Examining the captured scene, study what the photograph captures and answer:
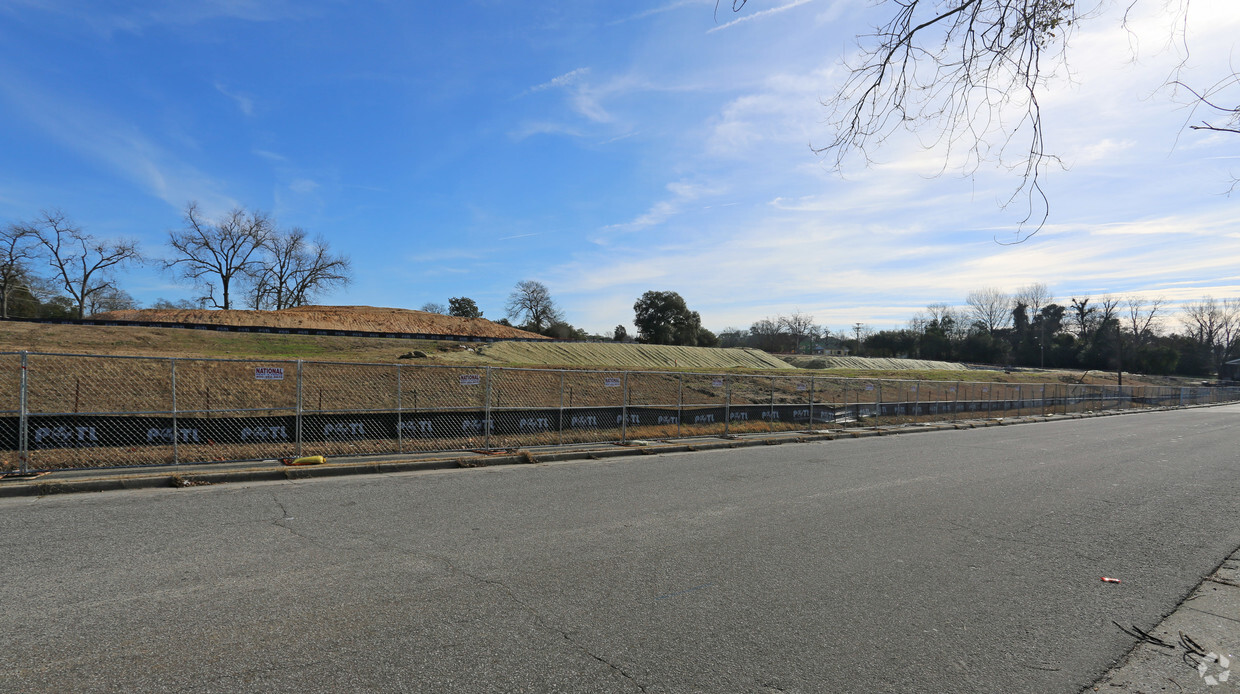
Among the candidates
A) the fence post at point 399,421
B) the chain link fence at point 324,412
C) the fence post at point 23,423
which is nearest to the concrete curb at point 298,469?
the fence post at point 23,423

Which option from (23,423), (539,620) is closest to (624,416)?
(23,423)

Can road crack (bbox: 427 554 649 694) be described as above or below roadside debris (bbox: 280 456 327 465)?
below

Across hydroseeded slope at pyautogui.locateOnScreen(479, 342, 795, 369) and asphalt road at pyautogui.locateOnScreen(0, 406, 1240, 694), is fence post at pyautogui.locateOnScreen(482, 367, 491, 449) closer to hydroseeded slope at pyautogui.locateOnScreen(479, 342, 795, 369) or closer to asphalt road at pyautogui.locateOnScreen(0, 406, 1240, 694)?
asphalt road at pyautogui.locateOnScreen(0, 406, 1240, 694)

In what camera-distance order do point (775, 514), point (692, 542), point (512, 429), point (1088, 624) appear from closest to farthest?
point (1088, 624), point (692, 542), point (775, 514), point (512, 429)

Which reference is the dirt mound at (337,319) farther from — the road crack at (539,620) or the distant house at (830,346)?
the distant house at (830,346)

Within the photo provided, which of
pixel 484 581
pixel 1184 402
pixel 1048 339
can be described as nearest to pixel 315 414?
pixel 484 581

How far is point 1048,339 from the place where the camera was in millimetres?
108375

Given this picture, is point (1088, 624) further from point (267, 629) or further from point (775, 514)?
point (267, 629)

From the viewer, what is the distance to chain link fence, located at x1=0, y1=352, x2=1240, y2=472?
1030cm

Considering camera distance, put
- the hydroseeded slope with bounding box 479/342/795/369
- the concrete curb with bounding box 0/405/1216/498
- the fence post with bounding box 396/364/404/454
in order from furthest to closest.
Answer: the hydroseeded slope with bounding box 479/342/795/369
the fence post with bounding box 396/364/404/454
the concrete curb with bounding box 0/405/1216/498

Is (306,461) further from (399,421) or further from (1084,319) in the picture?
(1084,319)

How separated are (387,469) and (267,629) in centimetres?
693

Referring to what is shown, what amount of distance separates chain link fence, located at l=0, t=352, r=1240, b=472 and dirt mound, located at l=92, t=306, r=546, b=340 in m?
32.6

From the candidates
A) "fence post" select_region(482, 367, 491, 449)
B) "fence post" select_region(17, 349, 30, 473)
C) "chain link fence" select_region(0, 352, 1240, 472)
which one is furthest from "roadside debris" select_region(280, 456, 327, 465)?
"fence post" select_region(482, 367, 491, 449)
